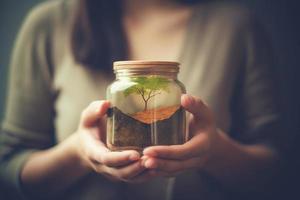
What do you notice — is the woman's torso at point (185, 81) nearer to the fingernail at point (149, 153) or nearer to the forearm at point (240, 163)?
the forearm at point (240, 163)

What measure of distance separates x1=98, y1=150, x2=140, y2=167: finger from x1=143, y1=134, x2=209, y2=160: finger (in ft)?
0.04

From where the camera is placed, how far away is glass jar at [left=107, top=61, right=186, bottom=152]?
0.40 metres

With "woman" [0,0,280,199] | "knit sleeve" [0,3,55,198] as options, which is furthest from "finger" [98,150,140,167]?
"knit sleeve" [0,3,55,198]

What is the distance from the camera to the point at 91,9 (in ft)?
2.13

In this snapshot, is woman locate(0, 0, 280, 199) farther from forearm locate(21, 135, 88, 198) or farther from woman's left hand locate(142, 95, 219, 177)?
woman's left hand locate(142, 95, 219, 177)

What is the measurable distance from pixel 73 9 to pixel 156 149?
40 cm

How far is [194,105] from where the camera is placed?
423mm

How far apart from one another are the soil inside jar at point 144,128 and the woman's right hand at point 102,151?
2cm

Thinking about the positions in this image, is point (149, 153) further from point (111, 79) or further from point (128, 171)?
point (111, 79)

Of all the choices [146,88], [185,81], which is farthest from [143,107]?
[185,81]

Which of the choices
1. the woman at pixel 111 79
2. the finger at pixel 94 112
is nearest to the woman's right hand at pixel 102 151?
the finger at pixel 94 112

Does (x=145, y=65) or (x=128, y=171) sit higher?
(x=145, y=65)

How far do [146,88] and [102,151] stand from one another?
0.27 ft

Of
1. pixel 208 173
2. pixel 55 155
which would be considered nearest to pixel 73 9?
pixel 55 155
